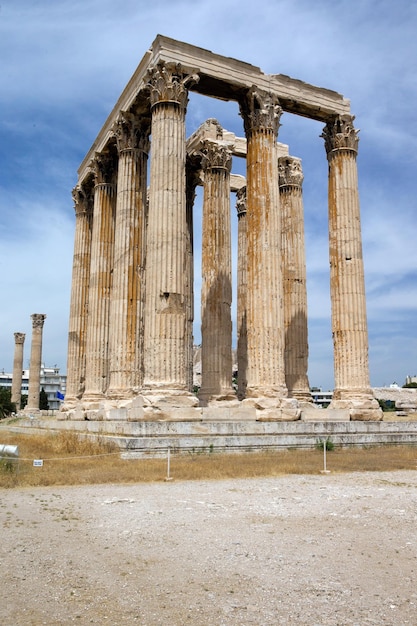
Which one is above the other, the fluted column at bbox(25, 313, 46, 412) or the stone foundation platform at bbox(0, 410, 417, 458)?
the fluted column at bbox(25, 313, 46, 412)

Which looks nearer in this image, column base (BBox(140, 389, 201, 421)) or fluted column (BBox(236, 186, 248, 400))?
column base (BBox(140, 389, 201, 421))

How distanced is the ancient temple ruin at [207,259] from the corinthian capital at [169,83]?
0.16 feet

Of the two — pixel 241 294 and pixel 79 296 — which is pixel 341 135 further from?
pixel 79 296

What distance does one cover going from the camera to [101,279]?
3194 centimetres

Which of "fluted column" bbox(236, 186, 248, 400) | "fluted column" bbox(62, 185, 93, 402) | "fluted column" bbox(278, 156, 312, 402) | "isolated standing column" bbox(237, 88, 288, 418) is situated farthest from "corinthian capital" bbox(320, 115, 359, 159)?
"fluted column" bbox(62, 185, 93, 402)

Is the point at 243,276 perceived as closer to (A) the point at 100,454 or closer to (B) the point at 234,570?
(A) the point at 100,454

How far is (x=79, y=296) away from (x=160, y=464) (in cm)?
2136

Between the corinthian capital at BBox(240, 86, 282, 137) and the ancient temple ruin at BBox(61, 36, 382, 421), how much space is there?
0.17ft

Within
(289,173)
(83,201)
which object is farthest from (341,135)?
(83,201)

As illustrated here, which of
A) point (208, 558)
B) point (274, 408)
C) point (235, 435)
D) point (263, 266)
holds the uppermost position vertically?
point (263, 266)

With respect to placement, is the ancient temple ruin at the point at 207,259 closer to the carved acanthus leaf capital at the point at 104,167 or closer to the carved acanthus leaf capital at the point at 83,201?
the carved acanthus leaf capital at the point at 104,167

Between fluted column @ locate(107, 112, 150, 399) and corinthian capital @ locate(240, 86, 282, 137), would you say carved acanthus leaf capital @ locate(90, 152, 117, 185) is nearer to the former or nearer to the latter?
fluted column @ locate(107, 112, 150, 399)

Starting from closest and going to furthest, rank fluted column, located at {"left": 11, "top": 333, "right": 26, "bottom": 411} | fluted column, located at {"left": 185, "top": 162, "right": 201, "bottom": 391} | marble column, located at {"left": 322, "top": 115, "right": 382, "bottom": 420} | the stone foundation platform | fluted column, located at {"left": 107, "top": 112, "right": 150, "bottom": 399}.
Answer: the stone foundation platform → marble column, located at {"left": 322, "top": 115, "right": 382, "bottom": 420} → fluted column, located at {"left": 107, "top": 112, "right": 150, "bottom": 399} → fluted column, located at {"left": 185, "top": 162, "right": 201, "bottom": 391} → fluted column, located at {"left": 11, "top": 333, "right": 26, "bottom": 411}

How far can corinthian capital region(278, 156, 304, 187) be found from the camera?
1323 inches
